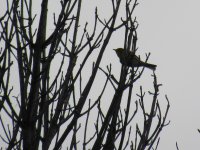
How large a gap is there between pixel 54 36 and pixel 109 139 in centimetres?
92

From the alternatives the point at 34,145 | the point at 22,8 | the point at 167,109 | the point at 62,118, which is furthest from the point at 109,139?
the point at 22,8

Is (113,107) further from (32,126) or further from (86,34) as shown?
(86,34)

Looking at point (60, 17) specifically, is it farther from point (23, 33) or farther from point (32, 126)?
point (32, 126)

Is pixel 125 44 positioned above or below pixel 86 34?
below

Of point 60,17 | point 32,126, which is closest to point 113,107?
point 32,126

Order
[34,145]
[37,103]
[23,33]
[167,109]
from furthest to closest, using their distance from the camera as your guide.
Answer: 1. [167,109]
2. [23,33]
3. [37,103]
4. [34,145]

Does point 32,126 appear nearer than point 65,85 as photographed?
Yes

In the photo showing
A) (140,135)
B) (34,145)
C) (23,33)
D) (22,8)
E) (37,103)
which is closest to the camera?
(34,145)

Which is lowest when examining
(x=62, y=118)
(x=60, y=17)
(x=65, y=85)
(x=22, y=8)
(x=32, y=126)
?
(x=32, y=126)

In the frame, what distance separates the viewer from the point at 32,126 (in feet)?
7.55

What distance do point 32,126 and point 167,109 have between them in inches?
56.8

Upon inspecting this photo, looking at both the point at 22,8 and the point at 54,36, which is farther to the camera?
the point at 22,8

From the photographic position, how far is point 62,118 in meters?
2.61

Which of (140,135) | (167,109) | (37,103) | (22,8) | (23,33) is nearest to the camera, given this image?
(37,103)
